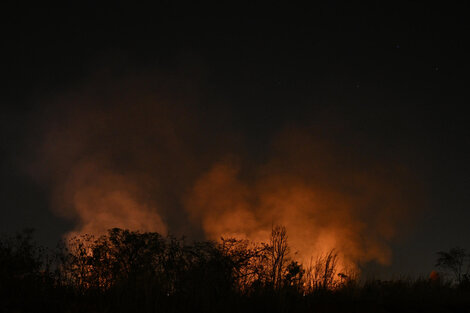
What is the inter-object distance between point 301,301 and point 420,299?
15.5 feet

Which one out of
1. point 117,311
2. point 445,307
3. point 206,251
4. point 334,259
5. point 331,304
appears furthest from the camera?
point 206,251

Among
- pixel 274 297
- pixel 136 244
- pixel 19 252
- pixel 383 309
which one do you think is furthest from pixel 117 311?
pixel 136 244

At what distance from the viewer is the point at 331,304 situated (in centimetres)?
949

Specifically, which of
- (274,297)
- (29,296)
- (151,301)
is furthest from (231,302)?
(29,296)

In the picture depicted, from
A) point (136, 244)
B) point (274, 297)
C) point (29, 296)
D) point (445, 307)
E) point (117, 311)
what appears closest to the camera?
point (117, 311)

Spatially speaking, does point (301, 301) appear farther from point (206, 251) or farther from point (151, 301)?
point (206, 251)

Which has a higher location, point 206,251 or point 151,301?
point 206,251

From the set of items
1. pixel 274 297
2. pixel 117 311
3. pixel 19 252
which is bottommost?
pixel 117 311

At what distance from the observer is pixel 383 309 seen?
992 centimetres

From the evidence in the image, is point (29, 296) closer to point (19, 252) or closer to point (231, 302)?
point (19, 252)

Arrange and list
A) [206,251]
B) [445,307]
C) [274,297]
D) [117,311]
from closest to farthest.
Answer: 1. [117,311]
2. [274,297]
3. [445,307]
4. [206,251]

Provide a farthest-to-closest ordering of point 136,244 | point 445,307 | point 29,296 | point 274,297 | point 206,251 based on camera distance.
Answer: point 136,244 < point 206,251 < point 445,307 < point 274,297 < point 29,296

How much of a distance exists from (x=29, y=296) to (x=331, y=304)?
663 cm

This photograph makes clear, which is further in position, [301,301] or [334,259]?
[334,259]
